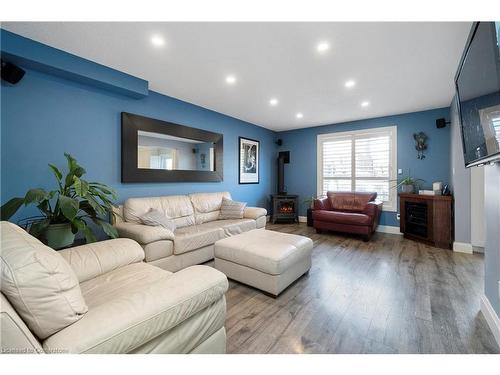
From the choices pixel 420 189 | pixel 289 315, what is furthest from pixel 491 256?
pixel 420 189

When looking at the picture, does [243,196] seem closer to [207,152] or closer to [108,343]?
[207,152]

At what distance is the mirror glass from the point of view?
3230 mm

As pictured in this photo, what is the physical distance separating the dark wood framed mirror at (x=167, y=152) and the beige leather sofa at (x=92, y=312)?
2.20 m

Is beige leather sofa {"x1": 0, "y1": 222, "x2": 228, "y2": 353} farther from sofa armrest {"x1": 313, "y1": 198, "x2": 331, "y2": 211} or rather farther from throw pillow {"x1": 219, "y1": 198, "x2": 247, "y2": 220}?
sofa armrest {"x1": 313, "y1": 198, "x2": 331, "y2": 211}

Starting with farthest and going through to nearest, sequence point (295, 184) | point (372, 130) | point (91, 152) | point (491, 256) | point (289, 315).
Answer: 1. point (295, 184)
2. point (372, 130)
3. point (91, 152)
4. point (289, 315)
5. point (491, 256)

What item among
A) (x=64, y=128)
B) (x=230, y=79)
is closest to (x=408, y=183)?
(x=230, y=79)

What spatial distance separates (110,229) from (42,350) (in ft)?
4.76

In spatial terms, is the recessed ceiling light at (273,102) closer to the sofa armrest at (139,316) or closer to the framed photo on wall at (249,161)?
the framed photo on wall at (249,161)

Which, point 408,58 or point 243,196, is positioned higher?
point 408,58

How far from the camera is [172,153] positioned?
360 centimetres

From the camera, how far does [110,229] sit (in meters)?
2.07

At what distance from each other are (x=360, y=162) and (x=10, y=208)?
5.54m

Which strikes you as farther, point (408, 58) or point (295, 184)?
point (295, 184)

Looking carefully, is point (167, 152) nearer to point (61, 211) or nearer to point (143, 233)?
point (143, 233)
